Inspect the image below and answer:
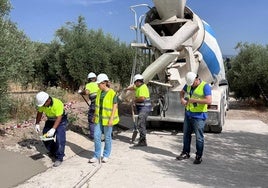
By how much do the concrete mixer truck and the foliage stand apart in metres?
6.67

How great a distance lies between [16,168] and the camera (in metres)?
6.89

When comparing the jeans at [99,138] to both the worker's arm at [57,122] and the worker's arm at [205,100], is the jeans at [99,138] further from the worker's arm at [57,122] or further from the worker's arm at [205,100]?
the worker's arm at [205,100]

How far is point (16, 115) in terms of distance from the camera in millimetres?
10820

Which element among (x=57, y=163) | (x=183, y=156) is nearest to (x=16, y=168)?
(x=57, y=163)

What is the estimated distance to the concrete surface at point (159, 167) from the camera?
251 inches

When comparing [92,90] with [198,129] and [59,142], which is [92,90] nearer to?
[59,142]

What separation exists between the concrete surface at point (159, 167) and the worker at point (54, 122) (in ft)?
0.84

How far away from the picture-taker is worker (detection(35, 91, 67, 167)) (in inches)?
285

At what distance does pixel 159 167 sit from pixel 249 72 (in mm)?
12123

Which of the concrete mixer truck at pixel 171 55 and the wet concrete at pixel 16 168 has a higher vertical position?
the concrete mixer truck at pixel 171 55

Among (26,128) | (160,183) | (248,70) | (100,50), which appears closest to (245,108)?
(248,70)

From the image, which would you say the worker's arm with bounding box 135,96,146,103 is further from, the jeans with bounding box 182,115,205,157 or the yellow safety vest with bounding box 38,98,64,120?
the yellow safety vest with bounding box 38,98,64,120

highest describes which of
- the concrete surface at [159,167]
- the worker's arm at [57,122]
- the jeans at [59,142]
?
the worker's arm at [57,122]

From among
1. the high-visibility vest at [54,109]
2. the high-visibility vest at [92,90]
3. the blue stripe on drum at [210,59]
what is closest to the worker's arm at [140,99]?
the high-visibility vest at [92,90]
